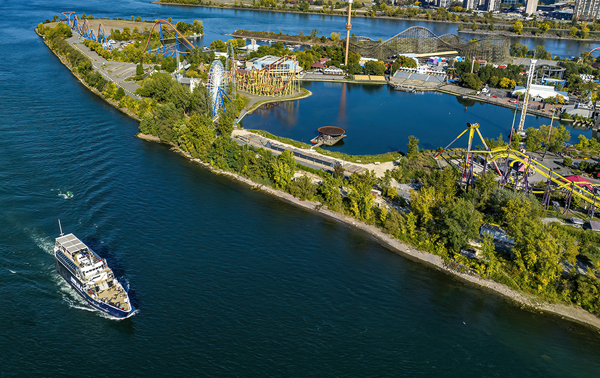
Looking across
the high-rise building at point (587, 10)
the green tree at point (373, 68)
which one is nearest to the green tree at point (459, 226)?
the green tree at point (373, 68)

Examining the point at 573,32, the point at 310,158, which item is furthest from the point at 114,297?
the point at 573,32

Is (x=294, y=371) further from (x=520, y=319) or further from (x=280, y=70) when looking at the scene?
(x=280, y=70)

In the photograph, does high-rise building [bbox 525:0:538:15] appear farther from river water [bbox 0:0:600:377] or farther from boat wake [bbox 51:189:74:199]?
boat wake [bbox 51:189:74:199]

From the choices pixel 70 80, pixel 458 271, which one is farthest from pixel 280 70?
pixel 458 271

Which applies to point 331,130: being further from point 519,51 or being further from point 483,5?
point 483,5

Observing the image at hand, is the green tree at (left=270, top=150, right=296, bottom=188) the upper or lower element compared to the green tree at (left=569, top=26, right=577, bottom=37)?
lower

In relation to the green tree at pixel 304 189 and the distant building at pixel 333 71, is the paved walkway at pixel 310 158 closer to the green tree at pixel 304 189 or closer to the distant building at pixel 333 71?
the green tree at pixel 304 189

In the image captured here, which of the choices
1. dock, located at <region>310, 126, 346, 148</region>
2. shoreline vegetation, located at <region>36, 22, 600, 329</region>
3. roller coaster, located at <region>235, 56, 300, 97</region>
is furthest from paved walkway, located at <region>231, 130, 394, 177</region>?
roller coaster, located at <region>235, 56, 300, 97</region>
